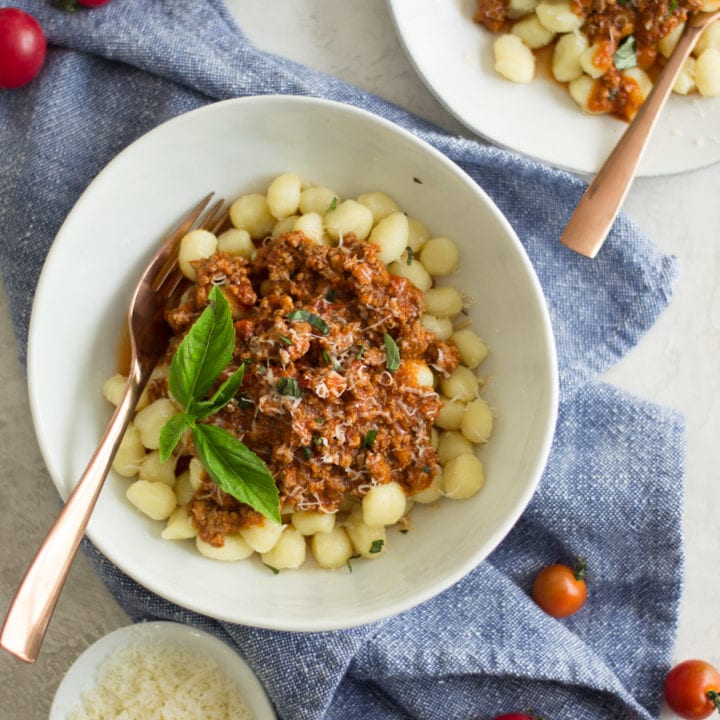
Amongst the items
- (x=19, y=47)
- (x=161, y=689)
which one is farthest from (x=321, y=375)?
(x=19, y=47)

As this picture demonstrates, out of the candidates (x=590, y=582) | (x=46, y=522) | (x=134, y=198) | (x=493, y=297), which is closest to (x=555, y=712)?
(x=590, y=582)

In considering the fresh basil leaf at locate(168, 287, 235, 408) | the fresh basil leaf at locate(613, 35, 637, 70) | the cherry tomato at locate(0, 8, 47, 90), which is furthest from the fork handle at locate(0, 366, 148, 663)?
the fresh basil leaf at locate(613, 35, 637, 70)

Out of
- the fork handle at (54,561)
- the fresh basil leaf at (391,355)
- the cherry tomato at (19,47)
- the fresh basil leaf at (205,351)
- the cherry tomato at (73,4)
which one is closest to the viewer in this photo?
the fork handle at (54,561)

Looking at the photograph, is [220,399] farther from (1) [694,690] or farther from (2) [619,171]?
(1) [694,690]

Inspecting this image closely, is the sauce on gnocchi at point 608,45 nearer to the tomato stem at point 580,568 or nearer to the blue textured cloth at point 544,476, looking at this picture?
the blue textured cloth at point 544,476

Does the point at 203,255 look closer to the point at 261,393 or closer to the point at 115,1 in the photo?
the point at 261,393

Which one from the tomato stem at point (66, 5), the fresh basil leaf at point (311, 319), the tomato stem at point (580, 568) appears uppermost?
the tomato stem at point (66, 5)

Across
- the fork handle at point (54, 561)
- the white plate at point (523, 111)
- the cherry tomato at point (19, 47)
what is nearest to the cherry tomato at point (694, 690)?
the white plate at point (523, 111)
